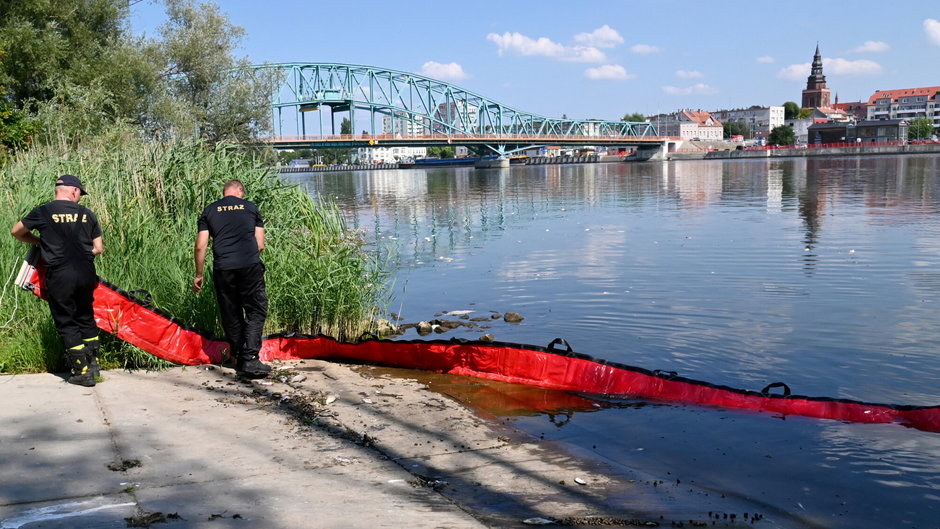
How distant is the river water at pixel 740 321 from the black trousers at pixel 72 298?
3712 millimetres

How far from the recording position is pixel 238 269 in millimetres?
7414

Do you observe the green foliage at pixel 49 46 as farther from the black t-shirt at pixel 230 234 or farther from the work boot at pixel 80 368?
the work boot at pixel 80 368

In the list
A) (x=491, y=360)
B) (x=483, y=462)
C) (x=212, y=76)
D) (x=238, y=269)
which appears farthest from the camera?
(x=212, y=76)

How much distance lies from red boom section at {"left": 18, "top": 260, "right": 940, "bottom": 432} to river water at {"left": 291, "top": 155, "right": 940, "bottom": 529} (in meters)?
0.15

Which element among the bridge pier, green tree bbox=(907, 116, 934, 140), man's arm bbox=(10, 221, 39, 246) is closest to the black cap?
man's arm bbox=(10, 221, 39, 246)

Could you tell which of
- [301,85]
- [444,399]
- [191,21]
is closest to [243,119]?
[191,21]

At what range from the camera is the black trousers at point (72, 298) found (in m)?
6.77

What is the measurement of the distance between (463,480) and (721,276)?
35.7 feet

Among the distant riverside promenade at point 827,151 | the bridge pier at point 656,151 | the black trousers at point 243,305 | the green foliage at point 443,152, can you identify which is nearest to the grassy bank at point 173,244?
the black trousers at point 243,305

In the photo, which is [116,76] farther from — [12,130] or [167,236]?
[167,236]

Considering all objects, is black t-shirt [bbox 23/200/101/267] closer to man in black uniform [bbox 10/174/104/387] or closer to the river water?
man in black uniform [bbox 10/174/104/387]

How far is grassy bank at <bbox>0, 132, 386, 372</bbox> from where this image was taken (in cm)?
789

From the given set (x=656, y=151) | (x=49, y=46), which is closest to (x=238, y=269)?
(x=49, y=46)

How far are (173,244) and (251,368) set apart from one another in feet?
8.73
